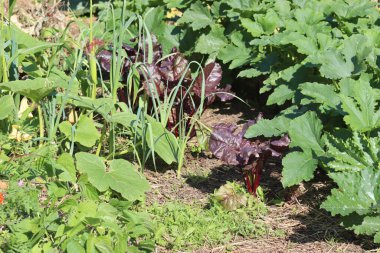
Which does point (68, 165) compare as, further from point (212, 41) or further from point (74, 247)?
point (212, 41)

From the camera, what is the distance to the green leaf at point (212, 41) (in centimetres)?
574

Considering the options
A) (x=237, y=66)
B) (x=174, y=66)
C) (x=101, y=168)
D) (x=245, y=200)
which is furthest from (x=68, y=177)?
(x=237, y=66)

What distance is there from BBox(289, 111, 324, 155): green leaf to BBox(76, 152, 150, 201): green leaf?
35.1 inches

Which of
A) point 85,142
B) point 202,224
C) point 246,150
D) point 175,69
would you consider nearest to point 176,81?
point 175,69

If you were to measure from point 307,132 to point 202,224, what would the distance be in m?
0.80

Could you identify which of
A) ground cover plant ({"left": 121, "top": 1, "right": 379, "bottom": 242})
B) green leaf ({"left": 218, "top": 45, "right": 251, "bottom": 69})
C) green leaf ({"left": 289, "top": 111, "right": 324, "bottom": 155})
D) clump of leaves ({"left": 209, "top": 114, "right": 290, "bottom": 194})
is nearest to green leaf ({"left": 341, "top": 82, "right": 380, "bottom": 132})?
ground cover plant ({"left": 121, "top": 1, "right": 379, "bottom": 242})

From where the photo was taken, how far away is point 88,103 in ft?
15.2

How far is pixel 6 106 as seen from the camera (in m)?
4.44

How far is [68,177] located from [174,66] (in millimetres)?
1455

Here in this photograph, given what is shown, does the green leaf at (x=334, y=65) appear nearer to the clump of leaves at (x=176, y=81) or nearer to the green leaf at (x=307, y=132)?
the green leaf at (x=307, y=132)

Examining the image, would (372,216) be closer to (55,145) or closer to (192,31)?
(55,145)

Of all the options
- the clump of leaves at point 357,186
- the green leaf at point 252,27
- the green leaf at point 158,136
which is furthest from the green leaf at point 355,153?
the green leaf at point 252,27

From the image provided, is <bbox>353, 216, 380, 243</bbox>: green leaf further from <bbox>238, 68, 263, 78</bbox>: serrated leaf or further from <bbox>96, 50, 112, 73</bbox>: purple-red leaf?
<bbox>96, 50, 112, 73</bbox>: purple-red leaf

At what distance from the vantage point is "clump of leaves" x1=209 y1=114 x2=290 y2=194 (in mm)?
4348
